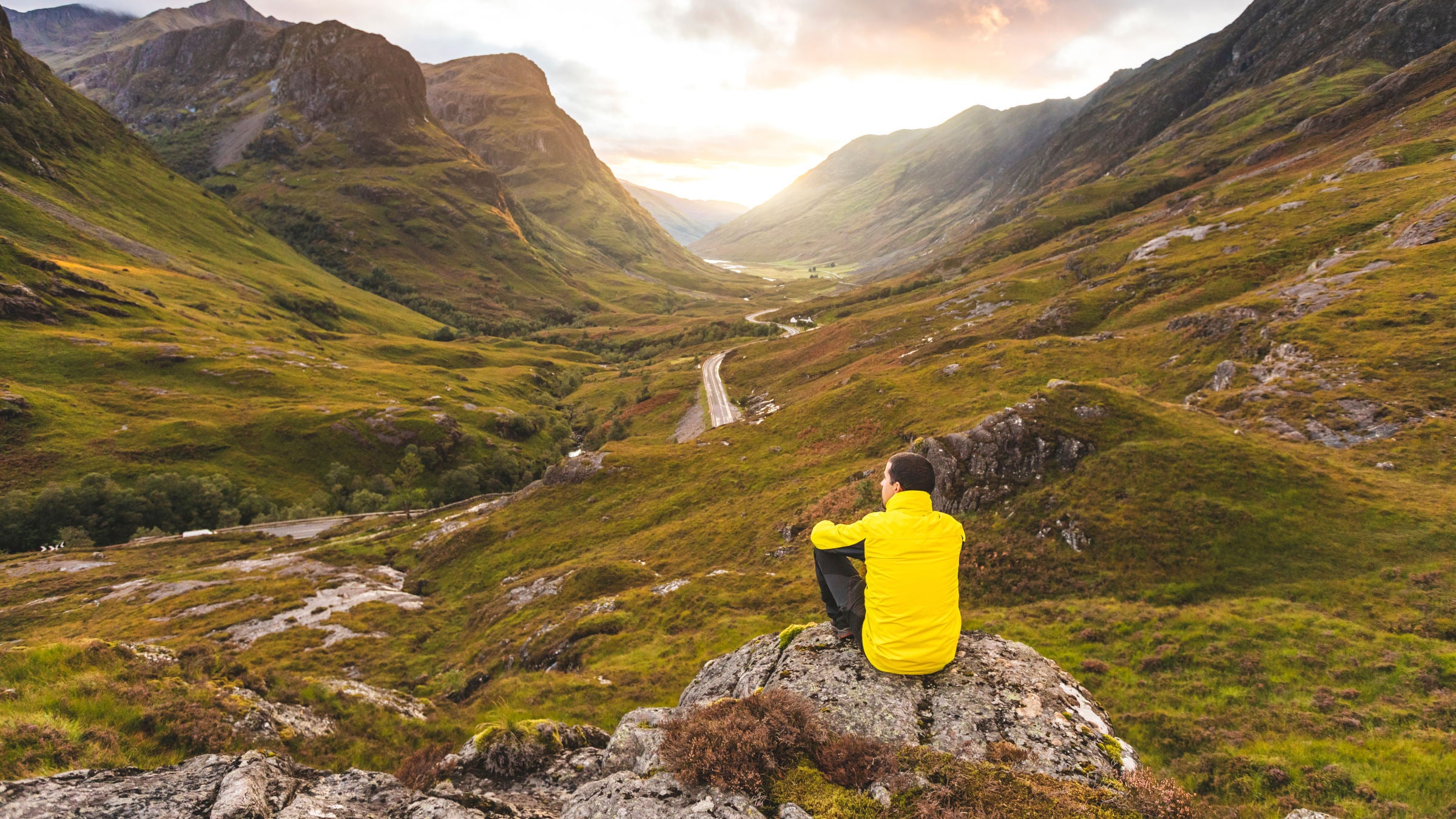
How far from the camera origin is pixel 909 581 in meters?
9.35

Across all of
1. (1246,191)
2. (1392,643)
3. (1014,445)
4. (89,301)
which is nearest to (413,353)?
(89,301)

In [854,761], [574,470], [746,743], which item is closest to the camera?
[854,761]

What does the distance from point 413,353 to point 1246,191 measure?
243226mm

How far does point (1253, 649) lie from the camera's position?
1681 cm

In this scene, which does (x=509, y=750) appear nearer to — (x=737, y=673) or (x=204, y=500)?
(x=737, y=673)

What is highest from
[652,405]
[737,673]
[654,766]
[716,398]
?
[654,766]

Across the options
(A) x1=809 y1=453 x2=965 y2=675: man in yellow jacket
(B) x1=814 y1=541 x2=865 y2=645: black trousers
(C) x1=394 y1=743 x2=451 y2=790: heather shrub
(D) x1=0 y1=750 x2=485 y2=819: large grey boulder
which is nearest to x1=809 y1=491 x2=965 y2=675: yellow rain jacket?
(A) x1=809 y1=453 x2=965 y2=675: man in yellow jacket

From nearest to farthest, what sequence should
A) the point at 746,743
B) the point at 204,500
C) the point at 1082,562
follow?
the point at 746,743 < the point at 1082,562 < the point at 204,500

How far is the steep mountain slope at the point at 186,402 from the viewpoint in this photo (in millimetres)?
89812

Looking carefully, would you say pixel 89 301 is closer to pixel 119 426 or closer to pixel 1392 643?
pixel 119 426

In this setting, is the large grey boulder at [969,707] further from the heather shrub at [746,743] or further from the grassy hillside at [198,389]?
the grassy hillside at [198,389]

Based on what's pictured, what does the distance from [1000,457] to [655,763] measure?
2642 centimetres

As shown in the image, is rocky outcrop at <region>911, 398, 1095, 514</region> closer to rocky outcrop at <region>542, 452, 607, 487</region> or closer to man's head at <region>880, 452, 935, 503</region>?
man's head at <region>880, 452, 935, 503</region>

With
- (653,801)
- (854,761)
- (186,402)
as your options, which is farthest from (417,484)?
(854,761)
